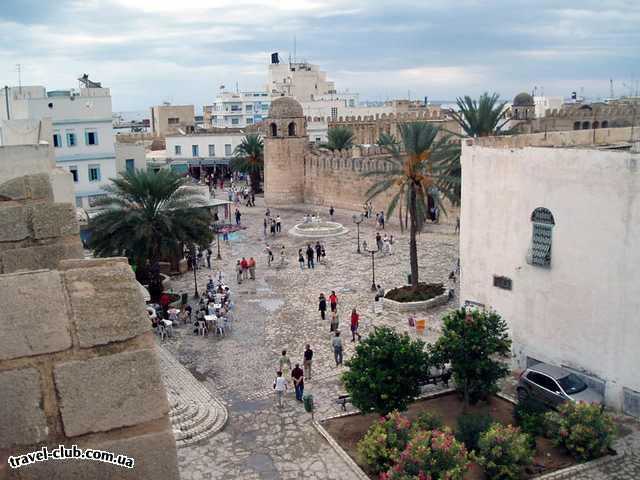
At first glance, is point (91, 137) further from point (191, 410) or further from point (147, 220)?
point (191, 410)

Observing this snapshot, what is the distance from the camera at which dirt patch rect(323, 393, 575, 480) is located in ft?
32.8

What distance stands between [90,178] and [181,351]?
1472cm

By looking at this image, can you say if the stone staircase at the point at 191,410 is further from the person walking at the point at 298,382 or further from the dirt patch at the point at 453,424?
the dirt patch at the point at 453,424

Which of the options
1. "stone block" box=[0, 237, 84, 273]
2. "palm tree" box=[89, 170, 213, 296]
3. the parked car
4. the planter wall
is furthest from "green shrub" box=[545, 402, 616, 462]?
"palm tree" box=[89, 170, 213, 296]

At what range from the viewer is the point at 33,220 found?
294 cm

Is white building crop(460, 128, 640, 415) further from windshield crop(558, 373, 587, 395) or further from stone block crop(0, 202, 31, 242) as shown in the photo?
stone block crop(0, 202, 31, 242)

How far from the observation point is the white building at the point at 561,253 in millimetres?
11203

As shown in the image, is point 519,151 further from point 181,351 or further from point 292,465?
point 181,351

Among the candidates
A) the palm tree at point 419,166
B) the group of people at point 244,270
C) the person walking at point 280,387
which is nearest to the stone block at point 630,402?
the person walking at point 280,387

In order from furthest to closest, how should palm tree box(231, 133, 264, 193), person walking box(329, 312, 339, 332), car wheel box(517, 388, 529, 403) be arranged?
palm tree box(231, 133, 264, 193) < person walking box(329, 312, 339, 332) < car wheel box(517, 388, 529, 403)

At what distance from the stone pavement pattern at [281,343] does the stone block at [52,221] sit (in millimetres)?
7854

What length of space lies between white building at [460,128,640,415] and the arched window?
21 mm

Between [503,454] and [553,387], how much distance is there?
111 inches

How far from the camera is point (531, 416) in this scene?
1091 centimetres
